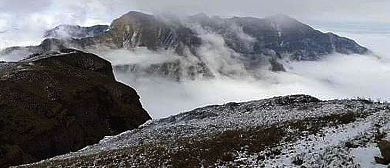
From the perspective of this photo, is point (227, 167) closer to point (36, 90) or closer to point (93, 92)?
point (36, 90)

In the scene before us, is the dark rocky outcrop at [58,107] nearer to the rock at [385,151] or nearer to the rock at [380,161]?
the rock at [380,161]

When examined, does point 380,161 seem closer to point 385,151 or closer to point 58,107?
point 385,151

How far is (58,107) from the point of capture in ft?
288

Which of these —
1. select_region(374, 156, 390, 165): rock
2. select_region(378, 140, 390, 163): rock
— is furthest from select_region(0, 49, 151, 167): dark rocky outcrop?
select_region(378, 140, 390, 163): rock

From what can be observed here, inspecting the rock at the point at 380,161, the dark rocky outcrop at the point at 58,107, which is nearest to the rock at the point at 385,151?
the rock at the point at 380,161

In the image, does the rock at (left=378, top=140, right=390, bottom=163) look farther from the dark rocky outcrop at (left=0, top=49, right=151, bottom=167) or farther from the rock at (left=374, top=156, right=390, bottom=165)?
the dark rocky outcrop at (left=0, top=49, right=151, bottom=167)

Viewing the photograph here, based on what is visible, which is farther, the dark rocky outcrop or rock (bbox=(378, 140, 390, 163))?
the dark rocky outcrop

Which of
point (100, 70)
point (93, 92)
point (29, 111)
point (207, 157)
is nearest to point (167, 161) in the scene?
point (207, 157)

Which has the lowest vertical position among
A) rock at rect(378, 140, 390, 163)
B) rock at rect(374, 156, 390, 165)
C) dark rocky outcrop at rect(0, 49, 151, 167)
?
dark rocky outcrop at rect(0, 49, 151, 167)

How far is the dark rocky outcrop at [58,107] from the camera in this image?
74688 millimetres

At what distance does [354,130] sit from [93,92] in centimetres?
8480

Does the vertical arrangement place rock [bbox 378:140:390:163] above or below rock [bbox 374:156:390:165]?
above

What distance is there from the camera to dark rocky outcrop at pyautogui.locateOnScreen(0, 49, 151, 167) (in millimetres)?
74688

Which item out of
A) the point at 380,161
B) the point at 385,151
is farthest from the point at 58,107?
the point at 385,151
